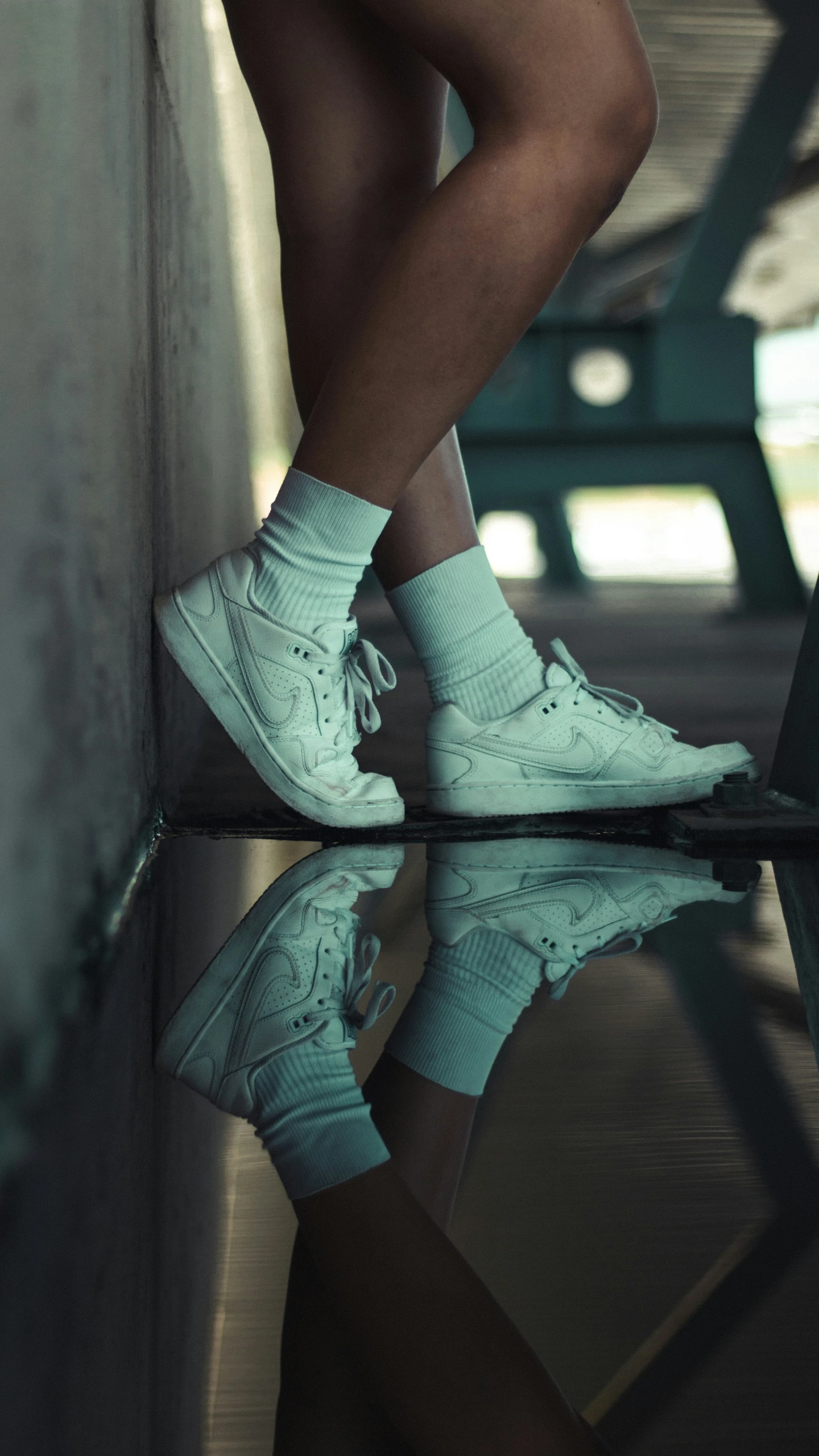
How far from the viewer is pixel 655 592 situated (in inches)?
187

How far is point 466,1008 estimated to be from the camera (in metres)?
0.55

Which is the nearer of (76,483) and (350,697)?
(76,483)

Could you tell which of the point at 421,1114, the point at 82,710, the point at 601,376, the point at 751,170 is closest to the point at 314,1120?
the point at 421,1114

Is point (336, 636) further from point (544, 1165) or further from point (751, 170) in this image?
point (751, 170)

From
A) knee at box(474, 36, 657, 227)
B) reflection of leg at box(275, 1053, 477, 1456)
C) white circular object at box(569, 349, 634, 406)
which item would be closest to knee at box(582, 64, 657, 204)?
knee at box(474, 36, 657, 227)

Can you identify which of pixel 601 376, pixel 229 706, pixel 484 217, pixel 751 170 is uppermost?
pixel 751 170

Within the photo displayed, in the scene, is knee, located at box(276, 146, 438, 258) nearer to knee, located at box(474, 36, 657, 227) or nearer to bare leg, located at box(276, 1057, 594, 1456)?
knee, located at box(474, 36, 657, 227)

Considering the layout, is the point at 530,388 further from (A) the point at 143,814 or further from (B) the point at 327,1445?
(B) the point at 327,1445

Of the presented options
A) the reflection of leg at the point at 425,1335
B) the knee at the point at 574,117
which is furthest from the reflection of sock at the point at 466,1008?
the knee at the point at 574,117

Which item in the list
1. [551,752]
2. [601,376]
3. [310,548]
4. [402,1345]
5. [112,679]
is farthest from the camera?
[601,376]

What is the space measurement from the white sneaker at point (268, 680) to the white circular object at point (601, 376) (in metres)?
2.35

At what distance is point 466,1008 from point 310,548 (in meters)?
0.40

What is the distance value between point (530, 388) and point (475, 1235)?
293 cm

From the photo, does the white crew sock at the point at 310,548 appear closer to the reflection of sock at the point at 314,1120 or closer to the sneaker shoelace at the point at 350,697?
the sneaker shoelace at the point at 350,697
